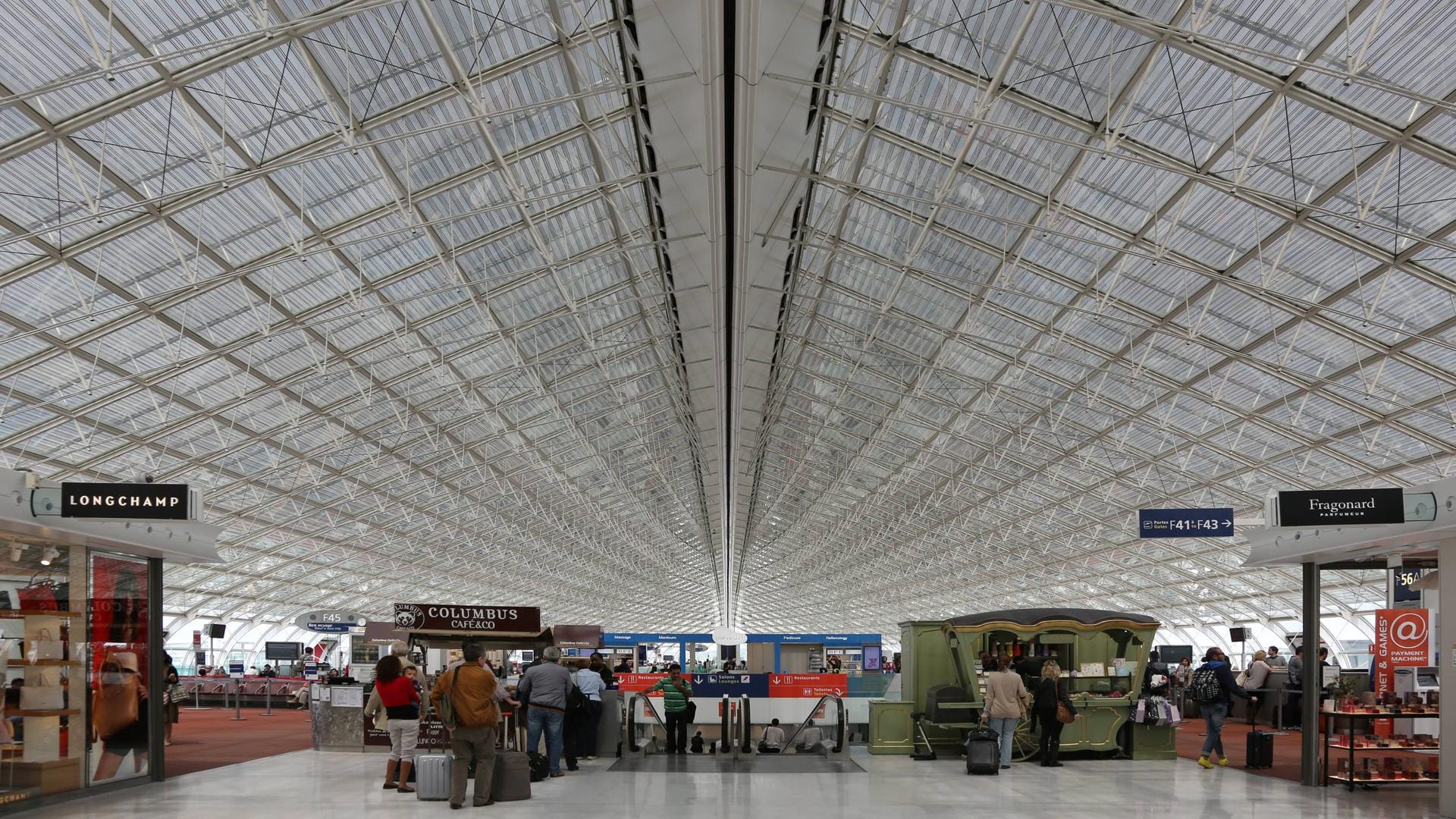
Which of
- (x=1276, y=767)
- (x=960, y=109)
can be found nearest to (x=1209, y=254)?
(x=960, y=109)

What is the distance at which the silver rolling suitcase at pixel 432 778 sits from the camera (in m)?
12.8

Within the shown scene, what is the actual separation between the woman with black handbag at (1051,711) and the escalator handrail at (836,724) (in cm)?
358

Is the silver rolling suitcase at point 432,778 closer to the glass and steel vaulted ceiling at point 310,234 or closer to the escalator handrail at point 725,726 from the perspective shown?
the escalator handrail at point 725,726

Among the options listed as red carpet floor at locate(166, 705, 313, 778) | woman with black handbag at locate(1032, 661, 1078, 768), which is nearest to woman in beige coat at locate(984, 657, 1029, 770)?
woman with black handbag at locate(1032, 661, 1078, 768)

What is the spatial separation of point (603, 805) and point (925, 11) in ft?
40.0

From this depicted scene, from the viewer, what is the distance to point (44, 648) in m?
12.8

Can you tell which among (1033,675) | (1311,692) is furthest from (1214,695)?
(1033,675)

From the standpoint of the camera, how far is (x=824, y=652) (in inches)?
1580

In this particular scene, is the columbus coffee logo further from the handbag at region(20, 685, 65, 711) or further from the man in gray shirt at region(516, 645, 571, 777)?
the handbag at region(20, 685, 65, 711)

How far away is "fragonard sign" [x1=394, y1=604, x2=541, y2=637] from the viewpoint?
17.3 meters

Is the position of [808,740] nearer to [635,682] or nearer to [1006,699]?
[635,682]

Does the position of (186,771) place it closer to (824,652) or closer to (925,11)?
(925,11)

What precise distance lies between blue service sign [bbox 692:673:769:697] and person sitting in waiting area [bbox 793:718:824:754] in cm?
114

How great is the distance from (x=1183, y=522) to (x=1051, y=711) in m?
8.43
